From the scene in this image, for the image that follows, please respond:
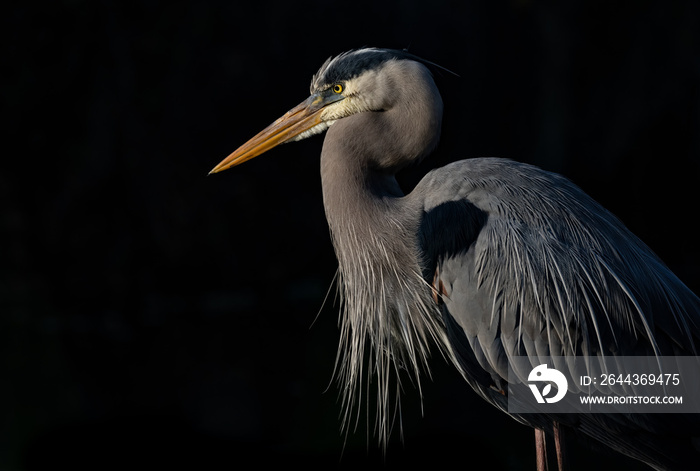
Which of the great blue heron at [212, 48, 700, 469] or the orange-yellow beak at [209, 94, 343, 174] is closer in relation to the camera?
the great blue heron at [212, 48, 700, 469]

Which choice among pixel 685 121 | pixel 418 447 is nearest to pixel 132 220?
pixel 418 447

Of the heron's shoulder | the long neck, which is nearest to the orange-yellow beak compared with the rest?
the long neck

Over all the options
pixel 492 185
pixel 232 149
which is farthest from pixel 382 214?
pixel 232 149

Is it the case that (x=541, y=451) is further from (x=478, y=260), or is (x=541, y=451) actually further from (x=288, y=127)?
(x=288, y=127)

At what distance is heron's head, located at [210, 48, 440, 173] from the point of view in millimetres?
2588

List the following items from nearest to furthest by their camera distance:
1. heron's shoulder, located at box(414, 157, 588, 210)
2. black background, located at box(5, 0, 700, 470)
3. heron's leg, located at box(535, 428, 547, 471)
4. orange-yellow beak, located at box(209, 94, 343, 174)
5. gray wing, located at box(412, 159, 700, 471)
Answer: gray wing, located at box(412, 159, 700, 471) → heron's shoulder, located at box(414, 157, 588, 210) → heron's leg, located at box(535, 428, 547, 471) → orange-yellow beak, located at box(209, 94, 343, 174) → black background, located at box(5, 0, 700, 470)

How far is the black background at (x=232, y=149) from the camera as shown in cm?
598

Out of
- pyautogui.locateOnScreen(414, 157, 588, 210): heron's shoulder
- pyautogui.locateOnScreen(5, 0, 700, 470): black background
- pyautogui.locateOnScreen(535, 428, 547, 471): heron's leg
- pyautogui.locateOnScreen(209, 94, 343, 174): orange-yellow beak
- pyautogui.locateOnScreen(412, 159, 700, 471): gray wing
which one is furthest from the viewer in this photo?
pyautogui.locateOnScreen(5, 0, 700, 470): black background

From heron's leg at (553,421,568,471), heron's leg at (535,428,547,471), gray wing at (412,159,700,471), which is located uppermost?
gray wing at (412,159,700,471)

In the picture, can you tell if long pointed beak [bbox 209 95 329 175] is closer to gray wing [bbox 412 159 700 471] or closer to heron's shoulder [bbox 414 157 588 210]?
heron's shoulder [bbox 414 157 588 210]

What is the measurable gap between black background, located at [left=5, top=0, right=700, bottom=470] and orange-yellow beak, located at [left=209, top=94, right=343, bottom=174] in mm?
2491

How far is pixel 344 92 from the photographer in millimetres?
2686

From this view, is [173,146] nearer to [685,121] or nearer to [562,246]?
[685,121]

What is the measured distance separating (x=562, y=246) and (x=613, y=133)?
20.0ft
